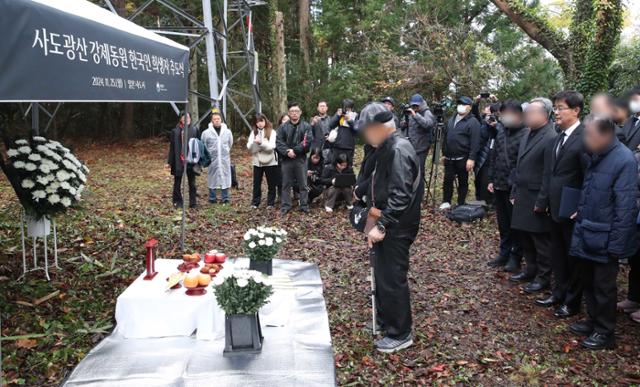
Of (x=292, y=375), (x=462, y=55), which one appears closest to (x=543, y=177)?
(x=292, y=375)

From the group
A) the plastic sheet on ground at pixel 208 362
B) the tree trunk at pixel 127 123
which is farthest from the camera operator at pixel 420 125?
the tree trunk at pixel 127 123

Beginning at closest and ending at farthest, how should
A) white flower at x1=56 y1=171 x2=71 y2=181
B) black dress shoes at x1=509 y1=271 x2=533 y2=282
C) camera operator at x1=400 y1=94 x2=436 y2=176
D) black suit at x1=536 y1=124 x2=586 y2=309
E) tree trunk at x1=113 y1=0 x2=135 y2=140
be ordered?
black suit at x1=536 y1=124 x2=586 y2=309 < white flower at x1=56 y1=171 x2=71 y2=181 < black dress shoes at x1=509 y1=271 x2=533 y2=282 < camera operator at x1=400 y1=94 x2=436 y2=176 < tree trunk at x1=113 y1=0 x2=135 y2=140

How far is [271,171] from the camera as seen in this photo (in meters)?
9.09

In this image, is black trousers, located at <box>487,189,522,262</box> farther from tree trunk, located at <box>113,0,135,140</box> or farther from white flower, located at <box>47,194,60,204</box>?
tree trunk, located at <box>113,0,135,140</box>

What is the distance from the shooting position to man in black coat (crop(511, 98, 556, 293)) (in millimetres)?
5027

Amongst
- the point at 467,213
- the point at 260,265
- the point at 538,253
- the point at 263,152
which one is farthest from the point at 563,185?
the point at 263,152

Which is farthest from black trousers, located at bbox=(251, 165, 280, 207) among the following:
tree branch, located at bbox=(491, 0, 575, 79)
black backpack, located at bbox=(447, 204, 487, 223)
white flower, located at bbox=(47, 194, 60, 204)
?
tree branch, located at bbox=(491, 0, 575, 79)

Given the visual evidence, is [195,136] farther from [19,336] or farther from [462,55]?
[462,55]

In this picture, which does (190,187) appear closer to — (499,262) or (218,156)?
(218,156)

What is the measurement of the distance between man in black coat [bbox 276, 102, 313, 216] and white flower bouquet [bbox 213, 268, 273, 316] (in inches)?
187

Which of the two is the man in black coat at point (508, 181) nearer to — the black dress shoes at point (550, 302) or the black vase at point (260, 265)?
the black dress shoes at point (550, 302)

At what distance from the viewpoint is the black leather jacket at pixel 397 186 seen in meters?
3.80

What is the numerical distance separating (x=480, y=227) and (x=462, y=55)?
8.81 m

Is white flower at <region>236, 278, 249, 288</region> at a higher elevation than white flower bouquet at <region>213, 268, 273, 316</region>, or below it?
higher
